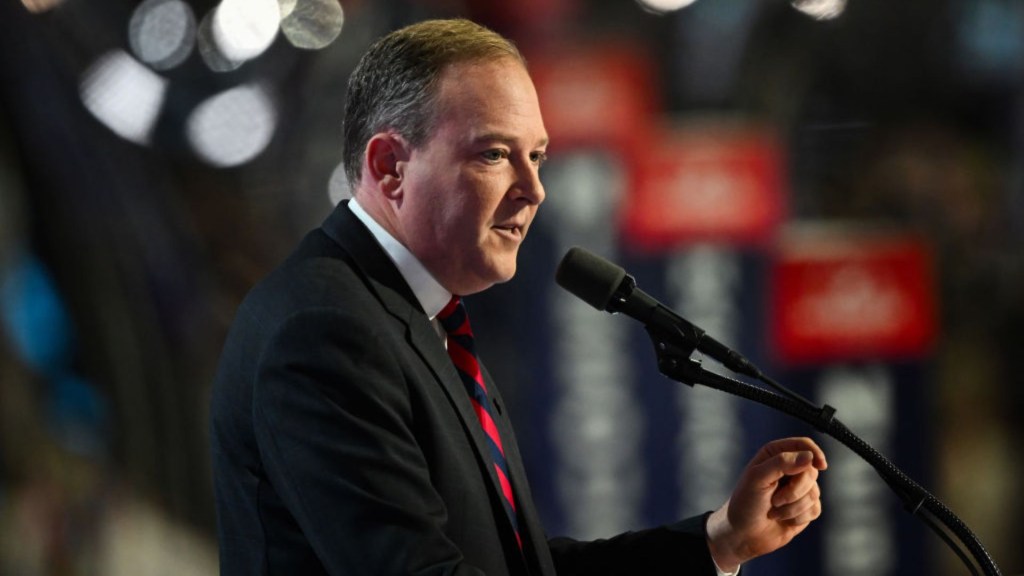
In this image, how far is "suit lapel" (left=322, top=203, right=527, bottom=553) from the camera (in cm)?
134

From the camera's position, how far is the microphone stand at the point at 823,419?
1.29 metres

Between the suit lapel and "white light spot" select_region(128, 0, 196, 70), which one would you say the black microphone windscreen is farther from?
"white light spot" select_region(128, 0, 196, 70)

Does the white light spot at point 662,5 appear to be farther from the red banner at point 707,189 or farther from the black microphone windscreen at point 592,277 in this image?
the black microphone windscreen at point 592,277

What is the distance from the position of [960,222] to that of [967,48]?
0.57 meters

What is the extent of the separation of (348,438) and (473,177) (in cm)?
36

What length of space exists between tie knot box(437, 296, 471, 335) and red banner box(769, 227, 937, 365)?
243 centimetres

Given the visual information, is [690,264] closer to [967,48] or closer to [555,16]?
[555,16]

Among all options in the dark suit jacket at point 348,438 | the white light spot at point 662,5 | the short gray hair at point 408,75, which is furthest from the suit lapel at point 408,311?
the white light spot at point 662,5

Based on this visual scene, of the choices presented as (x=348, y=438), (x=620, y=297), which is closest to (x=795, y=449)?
(x=620, y=297)

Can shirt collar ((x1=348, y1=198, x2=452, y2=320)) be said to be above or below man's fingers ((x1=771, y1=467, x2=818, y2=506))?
above

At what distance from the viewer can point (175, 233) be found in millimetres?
3012

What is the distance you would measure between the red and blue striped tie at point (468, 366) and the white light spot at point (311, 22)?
1.84 meters

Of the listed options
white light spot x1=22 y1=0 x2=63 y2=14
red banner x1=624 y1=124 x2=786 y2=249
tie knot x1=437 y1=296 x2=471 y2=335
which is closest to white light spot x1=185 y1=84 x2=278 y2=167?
white light spot x1=22 y1=0 x2=63 y2=14

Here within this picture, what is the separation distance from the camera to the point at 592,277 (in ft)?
4.50
